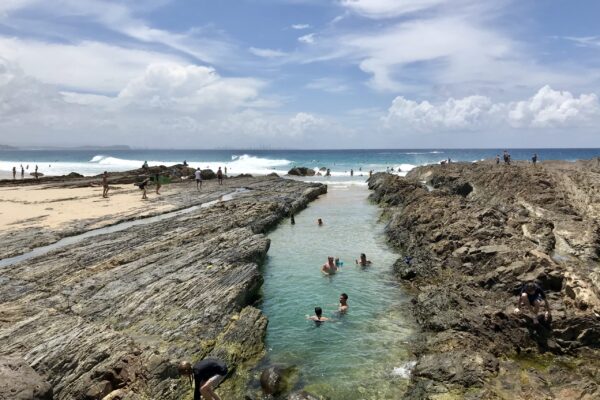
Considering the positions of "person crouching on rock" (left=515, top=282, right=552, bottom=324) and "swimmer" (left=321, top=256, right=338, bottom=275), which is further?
"swimmer" (left=321, top=256, right=338, bottom=275)

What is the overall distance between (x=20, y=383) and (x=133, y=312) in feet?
21.7

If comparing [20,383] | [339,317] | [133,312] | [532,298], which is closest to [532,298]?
[532,298]

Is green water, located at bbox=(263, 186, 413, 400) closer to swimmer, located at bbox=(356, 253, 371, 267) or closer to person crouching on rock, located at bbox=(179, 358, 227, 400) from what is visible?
swimmer, located at bbox=(356, 253, 371, 267)

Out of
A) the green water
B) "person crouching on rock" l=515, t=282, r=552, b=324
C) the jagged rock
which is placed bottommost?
the green water

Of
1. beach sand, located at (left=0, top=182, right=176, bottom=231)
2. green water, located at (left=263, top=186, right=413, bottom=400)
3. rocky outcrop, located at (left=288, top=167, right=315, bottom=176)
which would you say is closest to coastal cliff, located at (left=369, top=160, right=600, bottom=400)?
green water, located at (left=263, top=186, right=413, bottom=400)

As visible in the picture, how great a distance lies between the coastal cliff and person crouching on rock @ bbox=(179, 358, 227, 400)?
545 centimetres

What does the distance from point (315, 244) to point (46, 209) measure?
23.9m

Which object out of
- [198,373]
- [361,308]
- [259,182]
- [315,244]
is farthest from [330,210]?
[198,373]

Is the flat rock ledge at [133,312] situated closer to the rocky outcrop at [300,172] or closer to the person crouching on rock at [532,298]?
the person crouching on rock at [532,298]

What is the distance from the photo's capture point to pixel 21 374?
9.18 metres

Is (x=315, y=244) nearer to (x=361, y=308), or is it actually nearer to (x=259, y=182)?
(x=361, y=308)

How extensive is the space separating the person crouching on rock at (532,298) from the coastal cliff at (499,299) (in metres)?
0.42

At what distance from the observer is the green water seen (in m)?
13.0

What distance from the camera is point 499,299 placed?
643 inches
